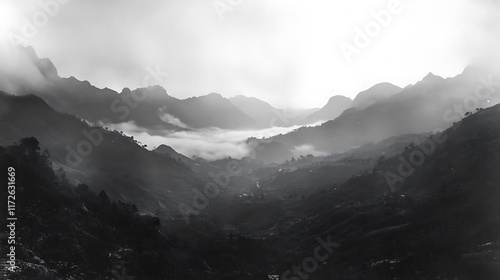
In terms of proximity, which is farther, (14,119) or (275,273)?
(14,119)

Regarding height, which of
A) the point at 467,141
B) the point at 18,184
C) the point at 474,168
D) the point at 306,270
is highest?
the point at 18,184

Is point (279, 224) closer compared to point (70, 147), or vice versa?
point (279, 224)

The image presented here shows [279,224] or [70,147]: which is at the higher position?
[70,147]

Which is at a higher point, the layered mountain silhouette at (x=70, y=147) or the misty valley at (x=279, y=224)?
the layered mountain silhouette at (x=70, y=147)

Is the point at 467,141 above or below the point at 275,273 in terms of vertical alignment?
above

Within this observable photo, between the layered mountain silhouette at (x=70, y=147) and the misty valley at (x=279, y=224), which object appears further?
the layered mountain silhouette at (x=70, y=147)

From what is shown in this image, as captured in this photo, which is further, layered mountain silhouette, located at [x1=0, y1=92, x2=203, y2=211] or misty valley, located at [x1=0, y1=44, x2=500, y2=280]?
layered mountain silhouette, located at [x1=0, y1=92, x2=203, y2=211]

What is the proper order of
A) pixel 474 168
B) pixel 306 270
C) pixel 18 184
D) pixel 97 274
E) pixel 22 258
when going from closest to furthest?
pixel 22 258
pixel 97 274
pixel 18 184
pixel 306 270
pixel 474 168

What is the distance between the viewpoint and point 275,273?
9281 centimetres

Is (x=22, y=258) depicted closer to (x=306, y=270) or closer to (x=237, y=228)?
(x=306, y=270)

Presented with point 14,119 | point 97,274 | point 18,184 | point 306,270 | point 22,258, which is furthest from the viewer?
point 14,119

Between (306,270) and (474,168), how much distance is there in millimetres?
58909

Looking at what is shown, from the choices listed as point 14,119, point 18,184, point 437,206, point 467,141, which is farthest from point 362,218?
point 14,119

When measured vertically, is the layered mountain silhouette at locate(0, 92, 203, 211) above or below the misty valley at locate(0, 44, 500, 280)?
above
